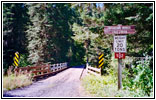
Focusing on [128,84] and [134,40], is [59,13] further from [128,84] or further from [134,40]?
[128,84]

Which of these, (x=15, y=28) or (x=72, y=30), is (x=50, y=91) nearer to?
(x=72, y=30)

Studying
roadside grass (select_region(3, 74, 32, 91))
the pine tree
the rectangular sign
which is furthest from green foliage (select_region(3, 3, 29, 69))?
the rectangular sign

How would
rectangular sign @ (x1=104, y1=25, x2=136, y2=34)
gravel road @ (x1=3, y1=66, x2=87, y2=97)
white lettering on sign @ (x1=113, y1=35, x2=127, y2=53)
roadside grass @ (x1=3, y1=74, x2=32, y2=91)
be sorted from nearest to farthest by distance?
rectangular sign @ (x1=104, y1=25, x2=136, y2=34)
white lettering on sign @ (x1=113, y1=35, x2=127, y2=53)
gravel road @ (x1=3, y1=66, x2=87, y2=97)
roadside grass @ (x1=3, y1=74, x2=32, y2=91)

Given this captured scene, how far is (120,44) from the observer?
5727mm

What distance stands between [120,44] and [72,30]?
11696 millimetres

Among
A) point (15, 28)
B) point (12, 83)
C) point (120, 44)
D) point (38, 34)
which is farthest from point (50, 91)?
point (15, 28)

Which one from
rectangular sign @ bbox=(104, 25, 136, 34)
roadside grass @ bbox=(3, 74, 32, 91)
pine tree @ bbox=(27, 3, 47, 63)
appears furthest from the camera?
pine tree @ bbox=(27, 3, 47, 63)

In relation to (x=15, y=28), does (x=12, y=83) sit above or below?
below

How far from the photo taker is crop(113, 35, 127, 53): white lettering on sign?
5.70m

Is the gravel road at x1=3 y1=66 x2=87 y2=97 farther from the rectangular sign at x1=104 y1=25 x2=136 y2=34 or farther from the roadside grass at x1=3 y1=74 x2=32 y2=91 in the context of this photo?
the rectangular sign at x1=104 y1=25 x2=136 y2=34

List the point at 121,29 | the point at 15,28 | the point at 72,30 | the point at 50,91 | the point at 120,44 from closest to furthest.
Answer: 1. the point at 121,29
2. the point at 120,44
3. the point at 50,91
4. the point at 72,30
5. the point at 15,28

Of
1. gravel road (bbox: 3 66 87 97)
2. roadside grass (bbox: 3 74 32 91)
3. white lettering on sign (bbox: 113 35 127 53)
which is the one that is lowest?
gravel road (bbox: 3 66 87 97)

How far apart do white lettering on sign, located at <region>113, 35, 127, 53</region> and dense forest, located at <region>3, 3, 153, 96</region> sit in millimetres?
941

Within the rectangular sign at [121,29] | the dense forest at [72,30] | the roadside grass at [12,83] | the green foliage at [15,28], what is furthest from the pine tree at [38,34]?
the rectangular sign at [121,29]
